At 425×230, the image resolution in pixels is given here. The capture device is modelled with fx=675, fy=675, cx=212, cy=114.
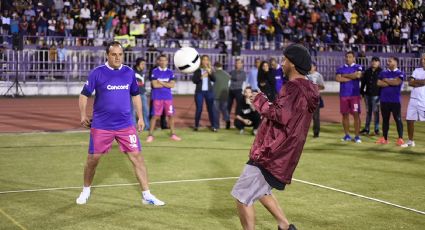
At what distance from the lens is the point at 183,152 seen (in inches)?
570

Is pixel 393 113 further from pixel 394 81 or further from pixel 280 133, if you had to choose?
pixel 280 133

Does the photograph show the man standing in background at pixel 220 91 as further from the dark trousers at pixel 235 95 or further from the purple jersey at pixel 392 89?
the purple jersey at pixel 392 89

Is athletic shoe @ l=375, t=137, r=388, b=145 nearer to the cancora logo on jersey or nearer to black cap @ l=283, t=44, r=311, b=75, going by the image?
the cancora logo on jersey

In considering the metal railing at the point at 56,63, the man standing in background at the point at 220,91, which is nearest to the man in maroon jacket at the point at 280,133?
the man standing in background at the point at 220,91

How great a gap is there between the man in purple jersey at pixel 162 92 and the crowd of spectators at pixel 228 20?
44.6ft

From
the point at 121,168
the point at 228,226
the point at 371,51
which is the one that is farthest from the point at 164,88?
the point at 371,51

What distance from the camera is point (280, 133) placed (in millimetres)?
6195

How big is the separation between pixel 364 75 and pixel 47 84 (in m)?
15.5

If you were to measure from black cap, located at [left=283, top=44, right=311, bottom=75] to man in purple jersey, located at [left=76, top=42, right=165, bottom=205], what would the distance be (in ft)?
11.3

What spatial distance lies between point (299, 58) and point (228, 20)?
2901 centimetres

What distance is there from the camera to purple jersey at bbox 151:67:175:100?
54.4 ft

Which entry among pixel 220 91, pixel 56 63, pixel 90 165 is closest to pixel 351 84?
pixel 220 91

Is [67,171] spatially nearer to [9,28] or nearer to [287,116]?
[287,116]

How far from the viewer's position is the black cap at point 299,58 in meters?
6.23
